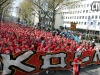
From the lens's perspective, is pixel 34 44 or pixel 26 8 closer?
pixel 34 44

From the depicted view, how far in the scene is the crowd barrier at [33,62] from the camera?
10.9 m

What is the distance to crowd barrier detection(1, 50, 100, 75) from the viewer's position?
10867 mm

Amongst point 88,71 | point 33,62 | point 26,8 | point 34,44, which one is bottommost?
point 88,71

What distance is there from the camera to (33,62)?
11.9 meters

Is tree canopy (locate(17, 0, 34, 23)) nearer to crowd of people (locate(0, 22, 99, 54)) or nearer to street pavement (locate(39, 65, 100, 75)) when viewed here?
crowd of people (locate(0, 22, 99, 54))

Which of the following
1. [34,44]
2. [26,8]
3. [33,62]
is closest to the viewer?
[33,62]

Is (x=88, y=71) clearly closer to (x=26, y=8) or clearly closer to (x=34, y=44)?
(x=34, y=44)

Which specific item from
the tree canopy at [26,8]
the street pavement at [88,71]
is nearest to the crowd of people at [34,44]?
the street pavement at [88,71]

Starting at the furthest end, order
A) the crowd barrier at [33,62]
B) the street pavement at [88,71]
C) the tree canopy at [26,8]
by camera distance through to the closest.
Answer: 1. the tree canopy at [26,8]
2. the street pavement at [88,71]
3. the crowd barrier at [33,62]

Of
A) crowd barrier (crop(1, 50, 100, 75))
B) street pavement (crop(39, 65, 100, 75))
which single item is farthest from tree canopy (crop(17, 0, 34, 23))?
crowd barrier (crop(1, 50, 100, 75))

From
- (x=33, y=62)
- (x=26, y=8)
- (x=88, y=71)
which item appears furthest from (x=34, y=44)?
(x=26, y=8)

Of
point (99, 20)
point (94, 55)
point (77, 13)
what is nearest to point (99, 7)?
point (94, 55)

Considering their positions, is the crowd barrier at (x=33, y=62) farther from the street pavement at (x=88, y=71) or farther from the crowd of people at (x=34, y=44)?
the crowd of people at (x=34, y=44)

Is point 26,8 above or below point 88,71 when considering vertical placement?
above
